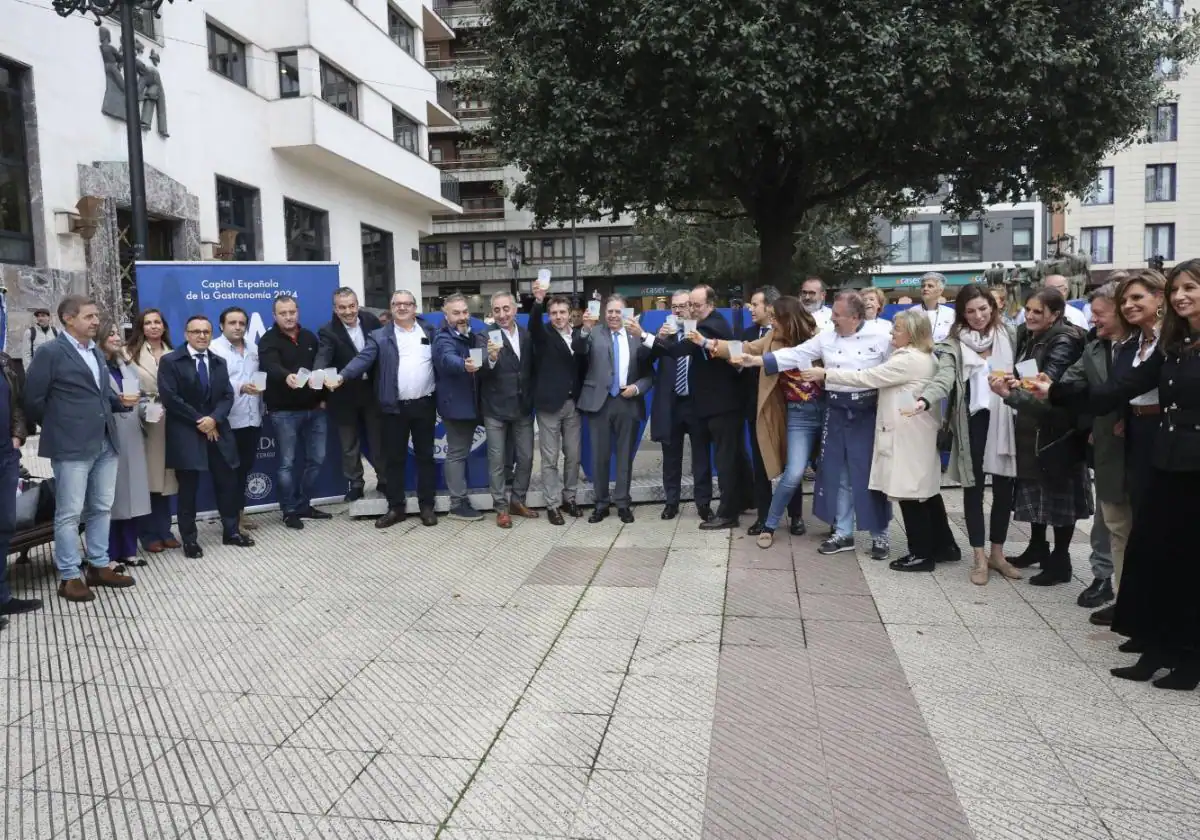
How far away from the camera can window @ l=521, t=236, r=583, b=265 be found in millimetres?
50625

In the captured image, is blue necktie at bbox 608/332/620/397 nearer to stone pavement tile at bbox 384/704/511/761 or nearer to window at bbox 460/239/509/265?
stone pavement tile at bbox 384/704/511/761

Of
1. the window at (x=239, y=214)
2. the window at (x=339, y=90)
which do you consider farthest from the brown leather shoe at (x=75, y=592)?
the window at (x=339, y=90)

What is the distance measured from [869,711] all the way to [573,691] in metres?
1.38

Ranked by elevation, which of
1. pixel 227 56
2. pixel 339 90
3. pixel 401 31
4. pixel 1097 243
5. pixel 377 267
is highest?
pixel 401 31

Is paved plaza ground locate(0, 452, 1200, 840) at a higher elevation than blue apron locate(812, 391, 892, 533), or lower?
lower

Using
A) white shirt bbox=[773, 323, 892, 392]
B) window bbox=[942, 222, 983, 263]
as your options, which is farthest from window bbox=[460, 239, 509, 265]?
white shirt bbox=[773, 323, 892, 392]

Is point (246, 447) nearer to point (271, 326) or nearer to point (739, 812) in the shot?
point (271, 326)

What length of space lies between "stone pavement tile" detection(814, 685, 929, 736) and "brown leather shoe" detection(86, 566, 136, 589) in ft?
15.6

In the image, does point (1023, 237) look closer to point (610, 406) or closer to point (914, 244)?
point (914, 244)

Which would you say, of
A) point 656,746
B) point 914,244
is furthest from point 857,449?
point 914,244

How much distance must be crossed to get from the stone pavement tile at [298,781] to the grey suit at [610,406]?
4476 mm

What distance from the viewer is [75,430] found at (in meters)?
5.48

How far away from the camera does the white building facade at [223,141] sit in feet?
44.4

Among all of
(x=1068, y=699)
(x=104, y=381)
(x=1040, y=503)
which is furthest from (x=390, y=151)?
(x=1068, y=699)
